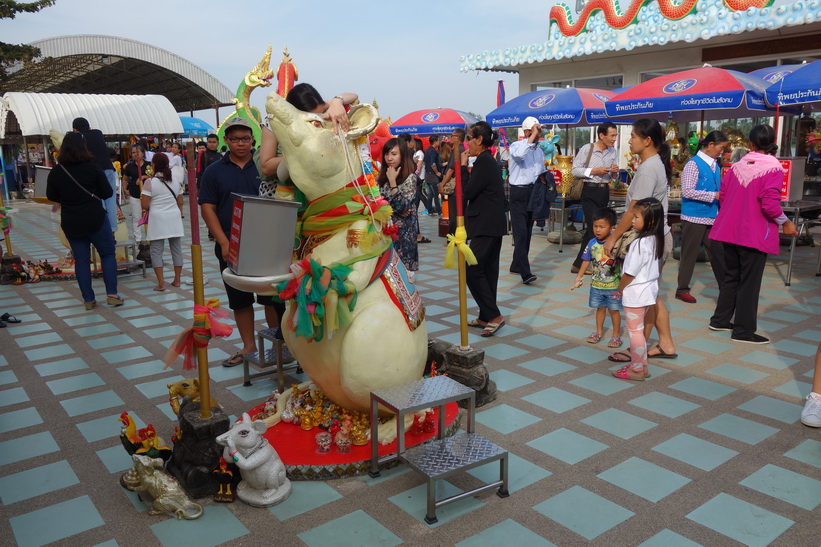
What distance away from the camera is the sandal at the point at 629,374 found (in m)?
4.51

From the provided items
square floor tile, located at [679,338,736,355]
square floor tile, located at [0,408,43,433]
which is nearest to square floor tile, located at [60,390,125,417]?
square floor tile, located at [0,408,43,433]

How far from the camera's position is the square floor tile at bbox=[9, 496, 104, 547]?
2.80 m

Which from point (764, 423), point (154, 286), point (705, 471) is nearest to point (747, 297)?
point (764, 423)

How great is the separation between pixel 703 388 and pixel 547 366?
43.4 inches

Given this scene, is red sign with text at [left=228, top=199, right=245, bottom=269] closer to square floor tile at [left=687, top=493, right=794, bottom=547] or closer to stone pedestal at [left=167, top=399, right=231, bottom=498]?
stone pedestal at [left=167, top=399, right=231, bottom=498]

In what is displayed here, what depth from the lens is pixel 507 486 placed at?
10.0 feet

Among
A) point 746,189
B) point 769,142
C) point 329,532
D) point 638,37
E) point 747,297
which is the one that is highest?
point 638,37

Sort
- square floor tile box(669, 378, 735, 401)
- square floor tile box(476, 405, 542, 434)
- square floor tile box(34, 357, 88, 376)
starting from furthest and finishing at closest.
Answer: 1. square floor tile box(34, 357, 88, 376)
2. square floor tile box(669, 378, 735, 401)
3. square floor tile box(476, 405, 542, 434)

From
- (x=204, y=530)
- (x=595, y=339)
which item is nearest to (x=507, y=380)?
(x=595, y=339)

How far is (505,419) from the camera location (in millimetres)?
3922

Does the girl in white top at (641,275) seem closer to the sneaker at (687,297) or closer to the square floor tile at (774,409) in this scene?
the square floor tile at (774,409)

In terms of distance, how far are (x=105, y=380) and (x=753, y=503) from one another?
4.29 meters

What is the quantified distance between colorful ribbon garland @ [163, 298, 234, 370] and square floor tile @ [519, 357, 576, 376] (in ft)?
8.68

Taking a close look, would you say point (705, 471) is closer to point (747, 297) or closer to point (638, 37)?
point (747, 297)
